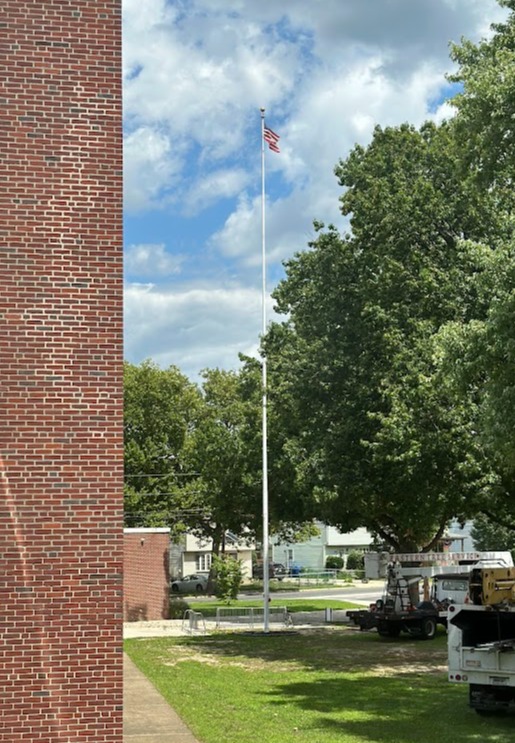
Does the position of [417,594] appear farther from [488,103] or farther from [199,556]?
[199,556]

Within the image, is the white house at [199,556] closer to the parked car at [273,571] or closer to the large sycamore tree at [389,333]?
the parked car at [273,571]

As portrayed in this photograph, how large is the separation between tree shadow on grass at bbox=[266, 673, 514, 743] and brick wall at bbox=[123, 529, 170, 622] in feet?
60.0

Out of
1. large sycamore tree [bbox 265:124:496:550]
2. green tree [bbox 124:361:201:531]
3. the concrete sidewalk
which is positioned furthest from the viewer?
green tree [bbox 124:361:201:531]

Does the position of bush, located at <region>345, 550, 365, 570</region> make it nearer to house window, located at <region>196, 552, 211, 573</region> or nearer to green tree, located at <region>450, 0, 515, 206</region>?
house window, located at <region>196, 552, 211, 573</region>

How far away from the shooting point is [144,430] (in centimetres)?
6081

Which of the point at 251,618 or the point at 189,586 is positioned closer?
the point at 251,618

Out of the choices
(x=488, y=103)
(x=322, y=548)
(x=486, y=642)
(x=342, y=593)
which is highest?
(x=488, y=103)

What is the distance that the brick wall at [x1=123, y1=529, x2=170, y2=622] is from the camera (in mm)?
38469

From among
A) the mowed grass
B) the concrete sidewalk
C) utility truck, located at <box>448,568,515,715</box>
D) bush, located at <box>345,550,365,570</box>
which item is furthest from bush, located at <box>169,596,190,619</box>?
bush, located at <box>345,550,365,570</box>

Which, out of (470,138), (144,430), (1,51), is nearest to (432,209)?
(470,138)

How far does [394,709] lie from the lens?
16984 millimetres

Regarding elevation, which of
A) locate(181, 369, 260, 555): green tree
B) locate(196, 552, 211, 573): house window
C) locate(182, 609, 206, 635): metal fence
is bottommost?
locate(182, 609, 206, 635): metal fence

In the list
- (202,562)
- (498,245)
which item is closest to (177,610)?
(498,245)

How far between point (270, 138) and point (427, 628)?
16863mm
